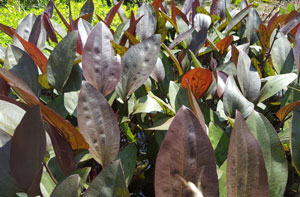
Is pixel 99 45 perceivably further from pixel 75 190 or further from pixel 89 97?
pixel 75 190

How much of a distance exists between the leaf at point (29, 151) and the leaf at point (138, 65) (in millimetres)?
426

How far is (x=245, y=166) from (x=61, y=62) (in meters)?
0.64

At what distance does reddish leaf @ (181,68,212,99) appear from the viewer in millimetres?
1017

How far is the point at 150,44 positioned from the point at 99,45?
0.15 m

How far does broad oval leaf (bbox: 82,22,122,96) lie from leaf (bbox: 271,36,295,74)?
0.62 metres

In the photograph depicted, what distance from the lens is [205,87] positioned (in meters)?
1.06

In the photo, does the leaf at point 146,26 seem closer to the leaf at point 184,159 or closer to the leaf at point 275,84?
the leaf at point 275,84

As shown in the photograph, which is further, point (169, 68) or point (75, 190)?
point (169, 68)

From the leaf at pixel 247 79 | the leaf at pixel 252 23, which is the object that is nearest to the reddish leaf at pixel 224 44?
the leaf at pixel 252 23

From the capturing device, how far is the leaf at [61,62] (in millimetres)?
1044

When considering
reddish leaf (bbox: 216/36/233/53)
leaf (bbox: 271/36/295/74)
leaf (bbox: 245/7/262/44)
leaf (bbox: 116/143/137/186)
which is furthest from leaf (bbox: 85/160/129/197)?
leaf (bbox: 245/7/262/44)

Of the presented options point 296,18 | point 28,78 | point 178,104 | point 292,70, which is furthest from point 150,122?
point 296,18

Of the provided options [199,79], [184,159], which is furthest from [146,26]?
[184,159]

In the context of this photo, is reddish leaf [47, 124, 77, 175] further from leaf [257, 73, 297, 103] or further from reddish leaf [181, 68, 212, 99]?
leaf [257, 73, 297, 103]
